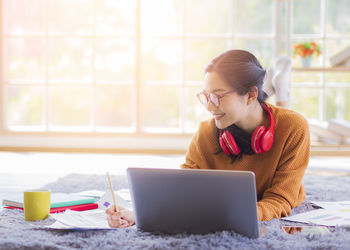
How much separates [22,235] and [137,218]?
0.40m

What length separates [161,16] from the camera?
7582 millimetres

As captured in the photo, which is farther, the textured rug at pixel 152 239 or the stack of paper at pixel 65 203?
the stack of paper at pixel 65 203

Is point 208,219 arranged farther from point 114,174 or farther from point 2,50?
point 2,50

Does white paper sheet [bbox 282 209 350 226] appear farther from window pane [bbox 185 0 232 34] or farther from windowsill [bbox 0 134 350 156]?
window pane [bbox 185 0 232 34]

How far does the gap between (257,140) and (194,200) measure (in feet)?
1.65

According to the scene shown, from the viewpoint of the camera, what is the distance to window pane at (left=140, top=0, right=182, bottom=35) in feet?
24.5

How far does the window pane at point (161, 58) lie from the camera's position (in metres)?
7.64

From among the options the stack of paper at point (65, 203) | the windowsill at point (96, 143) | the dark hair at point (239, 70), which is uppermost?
the dark hair at point (239, 70)

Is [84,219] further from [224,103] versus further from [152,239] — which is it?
[224,103]

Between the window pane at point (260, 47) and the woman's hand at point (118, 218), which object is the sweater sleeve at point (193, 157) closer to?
the woman's hand at point (118, 218)

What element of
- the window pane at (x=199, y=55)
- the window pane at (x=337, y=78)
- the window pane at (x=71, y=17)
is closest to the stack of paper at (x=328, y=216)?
the window pane at (x=337, y=78)

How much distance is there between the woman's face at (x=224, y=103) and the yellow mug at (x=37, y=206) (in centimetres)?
72

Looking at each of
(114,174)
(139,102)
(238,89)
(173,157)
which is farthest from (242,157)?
(139,102)

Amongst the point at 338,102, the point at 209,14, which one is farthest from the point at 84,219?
the point at 209,14
